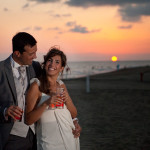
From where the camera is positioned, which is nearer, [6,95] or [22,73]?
[6,95]

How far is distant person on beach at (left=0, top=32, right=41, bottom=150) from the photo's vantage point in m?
2.69

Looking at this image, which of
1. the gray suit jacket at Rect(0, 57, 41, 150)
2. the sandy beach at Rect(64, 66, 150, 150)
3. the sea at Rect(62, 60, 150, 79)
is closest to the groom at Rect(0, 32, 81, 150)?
the gray suit jacket at Rect(0, 57, 41, 150)

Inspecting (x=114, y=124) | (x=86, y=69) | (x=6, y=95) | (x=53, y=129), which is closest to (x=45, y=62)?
(x=6, y=95)

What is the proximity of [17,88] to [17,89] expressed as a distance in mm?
11

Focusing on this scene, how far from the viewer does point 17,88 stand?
2736mm

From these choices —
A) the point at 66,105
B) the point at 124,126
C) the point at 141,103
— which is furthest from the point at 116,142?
the point at 141,103

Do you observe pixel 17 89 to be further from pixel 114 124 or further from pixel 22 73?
pixel 114 124

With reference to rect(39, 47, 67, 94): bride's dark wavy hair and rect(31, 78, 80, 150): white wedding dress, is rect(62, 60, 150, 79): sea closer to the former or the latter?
rect(39, 47, 67, 94): bride's dark wavy hair

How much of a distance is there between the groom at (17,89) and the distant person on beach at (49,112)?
15 centimetres

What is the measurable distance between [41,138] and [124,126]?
6.07m

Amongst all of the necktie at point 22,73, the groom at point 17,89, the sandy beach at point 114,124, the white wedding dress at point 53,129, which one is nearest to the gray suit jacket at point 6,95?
the groom at point 17,89

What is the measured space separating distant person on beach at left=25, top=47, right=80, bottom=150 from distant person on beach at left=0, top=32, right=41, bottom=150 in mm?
155

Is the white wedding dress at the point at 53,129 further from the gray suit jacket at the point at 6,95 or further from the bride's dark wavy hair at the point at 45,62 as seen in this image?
the gray suit jacket at the point at 6,95

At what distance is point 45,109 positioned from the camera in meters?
2.63
